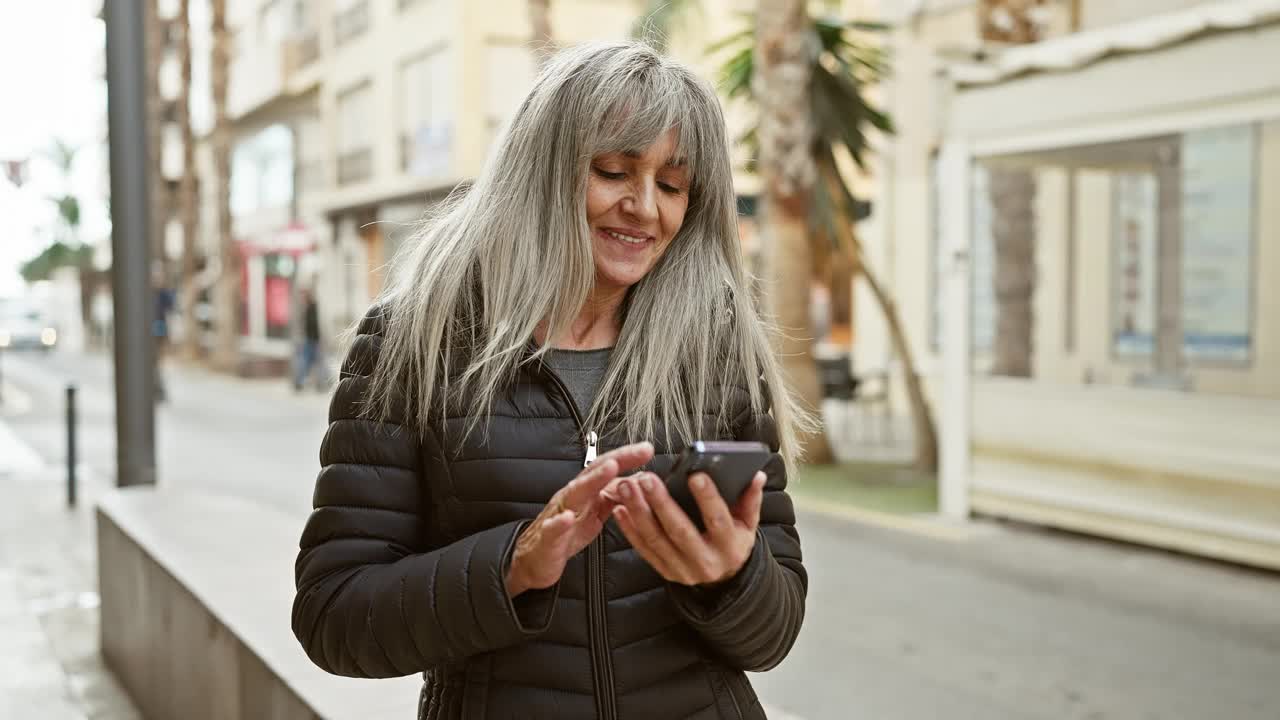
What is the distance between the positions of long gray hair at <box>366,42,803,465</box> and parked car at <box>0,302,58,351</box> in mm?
46699

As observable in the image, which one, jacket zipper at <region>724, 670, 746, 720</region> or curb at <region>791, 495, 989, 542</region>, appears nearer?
jacket zipper at <region>724, 670, 746, 720</region>

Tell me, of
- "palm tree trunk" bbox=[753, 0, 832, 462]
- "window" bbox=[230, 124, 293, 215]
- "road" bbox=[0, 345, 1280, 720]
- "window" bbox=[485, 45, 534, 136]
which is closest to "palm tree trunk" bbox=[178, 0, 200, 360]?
"window" bbox=[230, 124, 293, 215]

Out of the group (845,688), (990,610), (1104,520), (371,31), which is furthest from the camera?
(371,31)

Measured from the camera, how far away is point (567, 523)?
1503mm

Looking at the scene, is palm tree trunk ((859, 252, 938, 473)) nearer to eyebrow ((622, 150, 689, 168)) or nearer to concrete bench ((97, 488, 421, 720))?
concrete bench ((97, 488, 421, 720))

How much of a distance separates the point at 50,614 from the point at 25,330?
4163 cm

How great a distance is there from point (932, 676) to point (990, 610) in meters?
1.29

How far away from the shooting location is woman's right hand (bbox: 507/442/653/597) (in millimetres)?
1444

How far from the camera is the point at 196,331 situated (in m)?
32.9

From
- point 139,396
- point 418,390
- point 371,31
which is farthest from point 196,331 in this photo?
point 418,390

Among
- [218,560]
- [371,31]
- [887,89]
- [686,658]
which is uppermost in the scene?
[371,31]

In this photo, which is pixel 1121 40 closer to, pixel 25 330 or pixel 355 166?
pixel 355 166

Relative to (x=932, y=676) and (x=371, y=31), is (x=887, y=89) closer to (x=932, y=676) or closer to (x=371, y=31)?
(x=932, y=676)

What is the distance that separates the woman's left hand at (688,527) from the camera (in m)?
1.47
